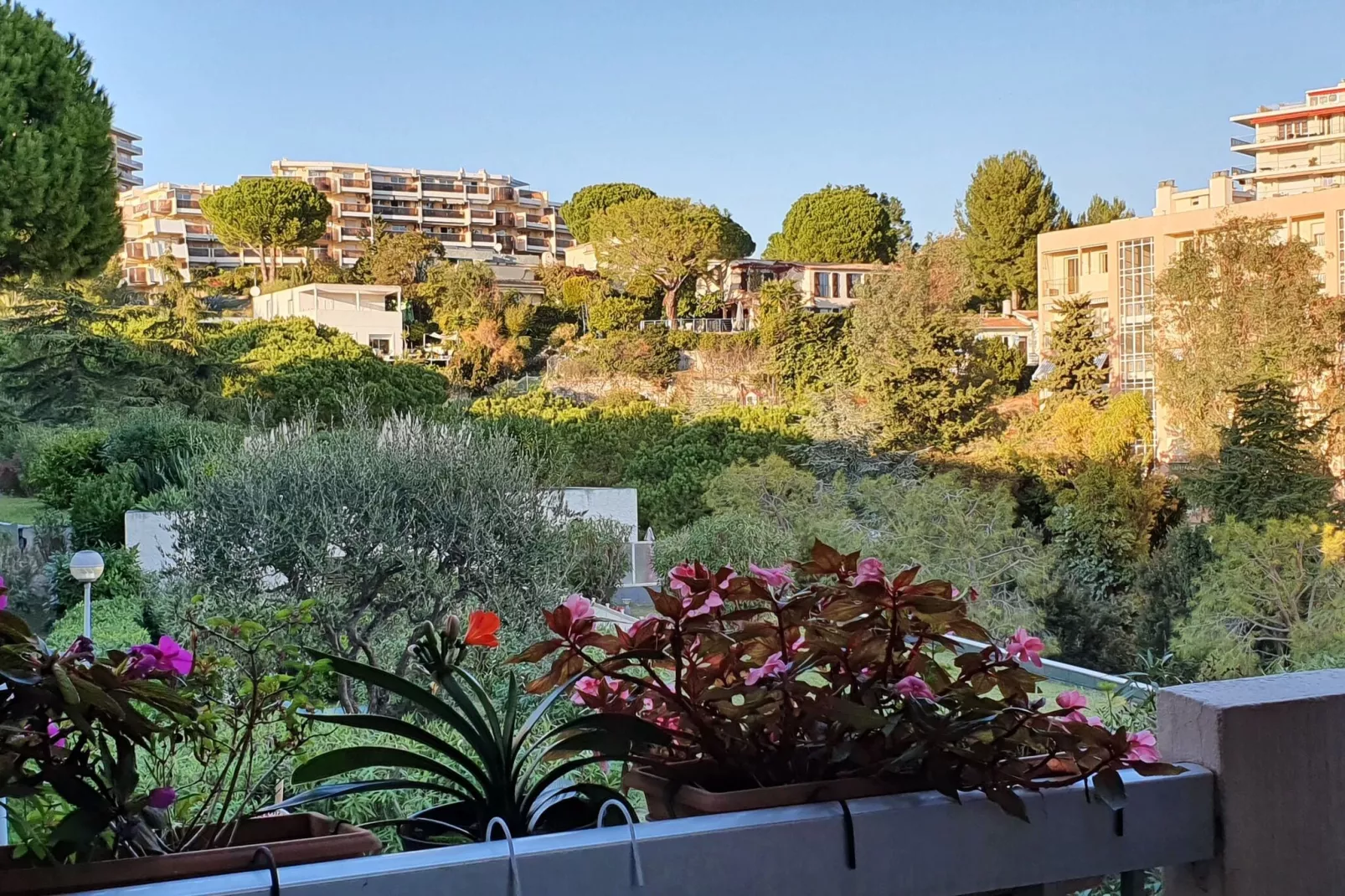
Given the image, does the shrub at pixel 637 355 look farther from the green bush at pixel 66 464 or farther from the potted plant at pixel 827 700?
the potted plant at pixel 827 700

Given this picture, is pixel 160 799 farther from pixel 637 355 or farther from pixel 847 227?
pixel 847 227

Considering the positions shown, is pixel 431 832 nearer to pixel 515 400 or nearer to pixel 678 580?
pixel 678 580

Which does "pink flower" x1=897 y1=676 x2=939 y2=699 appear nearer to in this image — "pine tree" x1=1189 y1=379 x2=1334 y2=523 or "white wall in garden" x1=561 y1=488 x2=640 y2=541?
"white wall in garden" x1=561 y1=488 x2=640 y2=541

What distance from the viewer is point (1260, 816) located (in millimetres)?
740

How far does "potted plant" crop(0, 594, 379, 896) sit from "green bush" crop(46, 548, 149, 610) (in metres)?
8.20

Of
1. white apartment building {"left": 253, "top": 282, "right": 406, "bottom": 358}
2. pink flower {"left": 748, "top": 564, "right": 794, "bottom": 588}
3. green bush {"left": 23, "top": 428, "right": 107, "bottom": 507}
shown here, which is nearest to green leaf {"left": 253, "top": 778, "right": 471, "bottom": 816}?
pink flower {"left": 748, "top": 564, "right": 794, "bottom": 588}

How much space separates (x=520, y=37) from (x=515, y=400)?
40.6ft

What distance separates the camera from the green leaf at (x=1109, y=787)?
68cm

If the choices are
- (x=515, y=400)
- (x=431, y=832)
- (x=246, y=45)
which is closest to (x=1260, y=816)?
(x=431, y=832)

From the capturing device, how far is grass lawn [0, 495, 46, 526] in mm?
11312

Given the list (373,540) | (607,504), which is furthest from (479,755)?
(607,504)

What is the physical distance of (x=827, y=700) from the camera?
69 cm

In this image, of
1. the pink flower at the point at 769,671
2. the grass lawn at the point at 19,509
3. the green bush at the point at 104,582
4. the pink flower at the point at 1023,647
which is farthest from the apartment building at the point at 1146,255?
the pink flower at the point at 769,671

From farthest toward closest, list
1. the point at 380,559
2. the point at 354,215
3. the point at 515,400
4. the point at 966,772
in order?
the point at 354,215, the point at 515,400, the point at 380,559, the point at 966,772
